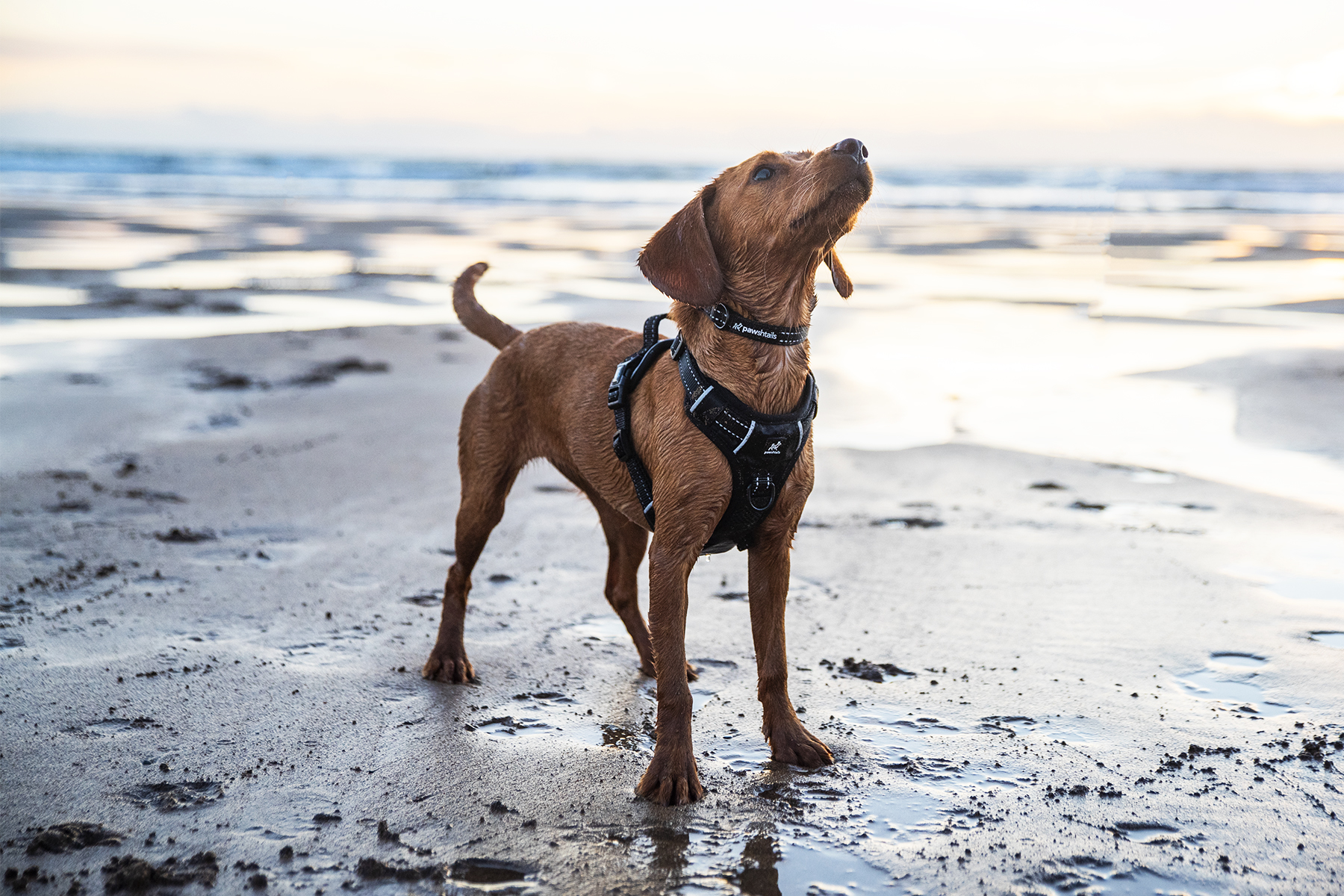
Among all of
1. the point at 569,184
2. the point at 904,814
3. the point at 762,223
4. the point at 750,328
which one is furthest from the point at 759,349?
the point at 569,184

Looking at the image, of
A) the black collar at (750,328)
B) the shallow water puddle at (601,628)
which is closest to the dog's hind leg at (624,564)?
the shallow water puddle at (601,628)

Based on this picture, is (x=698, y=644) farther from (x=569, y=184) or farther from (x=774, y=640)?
(x=569, y=184)

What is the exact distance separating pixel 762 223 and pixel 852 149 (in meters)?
0.35

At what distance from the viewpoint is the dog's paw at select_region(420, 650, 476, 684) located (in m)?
3.95

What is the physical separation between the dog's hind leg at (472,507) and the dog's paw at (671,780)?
1.11 meters

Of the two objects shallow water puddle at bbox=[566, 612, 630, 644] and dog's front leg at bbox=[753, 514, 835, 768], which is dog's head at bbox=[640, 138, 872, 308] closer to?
dog's front leg at bbox=[753, 514, 835, 768]


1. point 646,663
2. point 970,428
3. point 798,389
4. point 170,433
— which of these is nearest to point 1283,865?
point 798,389

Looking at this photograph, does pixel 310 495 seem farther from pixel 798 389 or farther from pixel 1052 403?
pixel 1052 403

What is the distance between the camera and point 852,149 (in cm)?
309

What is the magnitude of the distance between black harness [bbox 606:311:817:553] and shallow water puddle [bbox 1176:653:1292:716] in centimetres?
176

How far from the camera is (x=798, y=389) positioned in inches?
130

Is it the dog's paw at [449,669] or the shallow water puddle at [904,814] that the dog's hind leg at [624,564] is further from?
the shallow water puddle at [904,814]

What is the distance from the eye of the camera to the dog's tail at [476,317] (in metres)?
4.43

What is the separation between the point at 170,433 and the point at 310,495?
1.83 m
